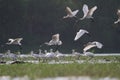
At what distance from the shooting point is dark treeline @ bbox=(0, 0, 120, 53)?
150 ft

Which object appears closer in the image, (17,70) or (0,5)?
(17,70)

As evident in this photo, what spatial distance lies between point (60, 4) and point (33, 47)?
7.10 metres

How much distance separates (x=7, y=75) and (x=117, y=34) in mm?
31771

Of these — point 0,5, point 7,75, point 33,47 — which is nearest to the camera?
point 7,75

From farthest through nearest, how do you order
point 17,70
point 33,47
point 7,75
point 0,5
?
point 0,5, point 33,47, point 17,70, point 7,75

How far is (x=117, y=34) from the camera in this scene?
46750mm

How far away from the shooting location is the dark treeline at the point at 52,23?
45844 millimetres

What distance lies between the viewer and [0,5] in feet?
152

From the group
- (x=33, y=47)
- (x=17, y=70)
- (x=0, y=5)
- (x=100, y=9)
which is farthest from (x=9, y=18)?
(x=17, y=70)

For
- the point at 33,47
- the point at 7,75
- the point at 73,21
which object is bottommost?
the point at 7,75

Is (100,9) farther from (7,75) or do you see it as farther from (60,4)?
(7,75)

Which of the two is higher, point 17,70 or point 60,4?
point 60,4

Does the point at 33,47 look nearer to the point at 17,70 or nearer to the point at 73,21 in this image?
the point at 73,21

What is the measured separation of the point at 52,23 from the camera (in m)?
48.0
